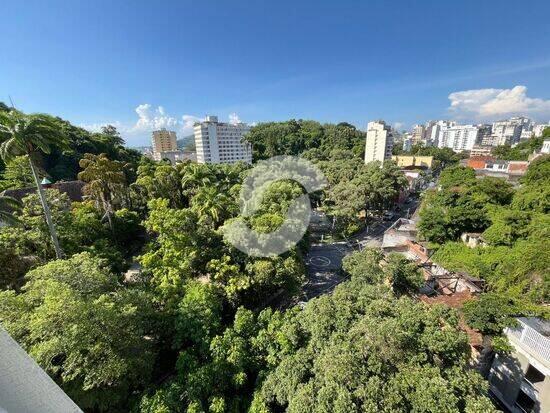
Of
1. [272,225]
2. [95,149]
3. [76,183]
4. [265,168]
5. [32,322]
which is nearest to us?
[32,322]

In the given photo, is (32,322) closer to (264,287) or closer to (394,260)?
(264,287)

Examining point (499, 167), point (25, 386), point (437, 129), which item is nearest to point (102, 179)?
point (25, 386)

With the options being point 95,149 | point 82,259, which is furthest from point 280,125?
point 82,259

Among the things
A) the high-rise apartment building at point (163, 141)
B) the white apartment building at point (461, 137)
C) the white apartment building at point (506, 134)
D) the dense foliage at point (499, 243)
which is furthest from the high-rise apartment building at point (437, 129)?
the dense foliage at point (499, 243)

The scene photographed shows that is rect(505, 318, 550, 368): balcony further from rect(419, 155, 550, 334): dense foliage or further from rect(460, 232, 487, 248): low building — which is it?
rect(460, 232, 487, 248): low building

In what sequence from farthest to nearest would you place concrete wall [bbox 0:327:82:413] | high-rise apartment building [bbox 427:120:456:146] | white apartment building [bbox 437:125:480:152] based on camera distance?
high-rise apartment building [bbox 427:120:456:146] → white apartment building [bbox 437:125:480:152] → concrete wall [bbox 0:327:82:413]

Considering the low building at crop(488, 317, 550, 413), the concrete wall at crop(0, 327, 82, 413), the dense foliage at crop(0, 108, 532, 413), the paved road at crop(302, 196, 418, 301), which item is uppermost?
the concrete wall at crop(0, 327, 82, 413)

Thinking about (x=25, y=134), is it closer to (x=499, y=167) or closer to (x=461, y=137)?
(x=499, y=167)

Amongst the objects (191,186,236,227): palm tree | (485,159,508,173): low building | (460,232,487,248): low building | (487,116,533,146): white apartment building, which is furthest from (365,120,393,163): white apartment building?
(487,116,533,146): white apartment building
